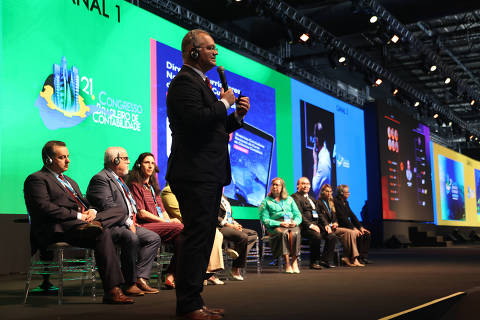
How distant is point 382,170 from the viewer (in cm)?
1205

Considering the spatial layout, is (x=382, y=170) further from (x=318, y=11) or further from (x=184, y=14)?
(x=184, y=14)

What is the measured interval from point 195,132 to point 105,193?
1.67m

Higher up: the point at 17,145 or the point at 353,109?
the point at 353,109

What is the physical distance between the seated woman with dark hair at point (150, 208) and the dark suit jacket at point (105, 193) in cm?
40

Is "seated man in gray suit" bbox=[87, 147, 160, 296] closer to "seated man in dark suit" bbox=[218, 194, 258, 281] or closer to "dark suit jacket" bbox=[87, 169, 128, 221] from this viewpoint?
"dark suit jacket" bbox=[87, 169, 128, 221]

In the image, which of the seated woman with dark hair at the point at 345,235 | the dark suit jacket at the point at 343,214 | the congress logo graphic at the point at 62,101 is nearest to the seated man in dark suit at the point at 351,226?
the dark suit jacket at the point at 343,214

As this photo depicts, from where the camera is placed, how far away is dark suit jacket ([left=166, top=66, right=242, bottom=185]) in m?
2.23

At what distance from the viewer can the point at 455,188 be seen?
17.8m

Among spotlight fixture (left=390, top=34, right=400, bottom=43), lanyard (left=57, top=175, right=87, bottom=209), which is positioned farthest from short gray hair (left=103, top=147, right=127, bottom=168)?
spotlight fixture (left=390, top=34, right=400, bottom=43)

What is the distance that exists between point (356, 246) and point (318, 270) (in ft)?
3.56

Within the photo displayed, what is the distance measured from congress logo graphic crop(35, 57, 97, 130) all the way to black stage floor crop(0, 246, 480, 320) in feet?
5.03

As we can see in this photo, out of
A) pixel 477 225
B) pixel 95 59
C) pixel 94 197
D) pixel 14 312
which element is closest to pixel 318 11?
pixel 95 59

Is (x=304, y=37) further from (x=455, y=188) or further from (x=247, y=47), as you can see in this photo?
(x=455, y=188)

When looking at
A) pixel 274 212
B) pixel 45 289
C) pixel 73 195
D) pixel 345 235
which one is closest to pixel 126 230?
pixel 73 195
